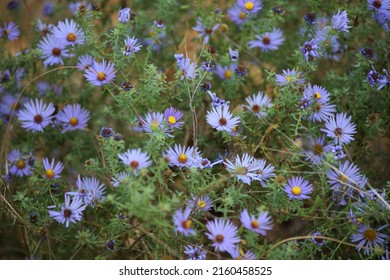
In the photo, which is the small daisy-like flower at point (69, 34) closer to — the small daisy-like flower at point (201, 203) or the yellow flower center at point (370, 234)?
the small daisy-like flower at point (201, 203)

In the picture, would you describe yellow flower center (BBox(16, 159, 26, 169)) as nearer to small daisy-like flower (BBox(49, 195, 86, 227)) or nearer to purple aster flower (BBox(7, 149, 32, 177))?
purple aster flower (BBox(7, 149, 32, 177))

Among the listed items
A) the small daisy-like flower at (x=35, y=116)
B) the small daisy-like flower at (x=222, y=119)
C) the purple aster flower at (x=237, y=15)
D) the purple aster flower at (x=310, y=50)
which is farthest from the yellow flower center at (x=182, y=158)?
the purple aster flower at (x=237, y=15)

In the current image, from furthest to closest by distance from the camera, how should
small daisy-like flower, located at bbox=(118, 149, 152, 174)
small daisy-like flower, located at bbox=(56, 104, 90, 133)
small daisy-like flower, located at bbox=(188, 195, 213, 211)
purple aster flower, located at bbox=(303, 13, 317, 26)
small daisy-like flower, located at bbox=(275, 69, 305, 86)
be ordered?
1. small daisy-like flower, located at bbox=(56, 104, 90, 133)
2. purple aster flower, located at bbox=(303, 13, 317, 26)
3. small daisy-like flower, located at bbox=(275, 69, 305, 86)
4. small daisy-like flower, located at bbox=(188, 195, 213, 211)
5. small daisy-like flower, located at bbox=(118, 149, 152, 174)

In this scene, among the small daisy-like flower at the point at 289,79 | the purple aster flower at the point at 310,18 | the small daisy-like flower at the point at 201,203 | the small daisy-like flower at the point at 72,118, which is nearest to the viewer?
the small daisy-like flower at the point at 201,203

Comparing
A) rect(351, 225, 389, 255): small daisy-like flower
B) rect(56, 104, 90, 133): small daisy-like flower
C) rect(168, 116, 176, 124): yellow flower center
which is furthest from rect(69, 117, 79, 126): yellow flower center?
rect(351, 225, 389, 255): small daisy-like flower

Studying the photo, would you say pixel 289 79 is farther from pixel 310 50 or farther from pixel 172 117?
pixel 172 117
